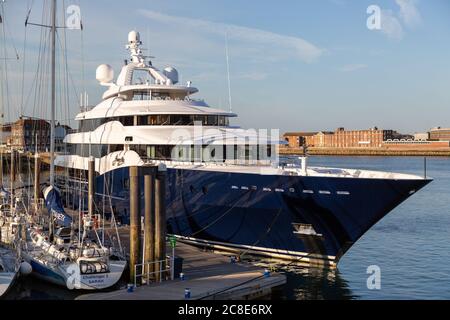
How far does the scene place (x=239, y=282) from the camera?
54.6 feet

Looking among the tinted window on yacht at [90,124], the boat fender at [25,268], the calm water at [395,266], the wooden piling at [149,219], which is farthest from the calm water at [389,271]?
the tinted window on yacht at [90,124]

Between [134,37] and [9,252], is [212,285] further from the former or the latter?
[134,37]

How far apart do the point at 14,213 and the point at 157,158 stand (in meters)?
6.33

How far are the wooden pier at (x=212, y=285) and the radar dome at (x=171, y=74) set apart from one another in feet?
50.5

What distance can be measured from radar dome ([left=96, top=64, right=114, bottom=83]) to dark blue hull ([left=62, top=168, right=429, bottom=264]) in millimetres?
11471

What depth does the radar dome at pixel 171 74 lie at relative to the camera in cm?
3256

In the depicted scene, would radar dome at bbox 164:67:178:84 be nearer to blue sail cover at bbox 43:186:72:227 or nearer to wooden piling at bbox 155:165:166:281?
blue sail cover at bbox 43:186:72:227

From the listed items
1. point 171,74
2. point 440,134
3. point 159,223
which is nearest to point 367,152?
point 440,134

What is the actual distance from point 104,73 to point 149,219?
17.9 metres

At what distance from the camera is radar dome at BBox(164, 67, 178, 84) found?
3256 centimetres

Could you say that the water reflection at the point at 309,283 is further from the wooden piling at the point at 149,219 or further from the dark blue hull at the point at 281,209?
the wooden piling at the point at 149,219

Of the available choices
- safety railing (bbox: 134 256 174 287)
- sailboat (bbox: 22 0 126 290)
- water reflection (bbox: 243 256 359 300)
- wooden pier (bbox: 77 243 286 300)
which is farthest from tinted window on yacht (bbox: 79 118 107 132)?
safety railing (bbox: 134 256 174 287)

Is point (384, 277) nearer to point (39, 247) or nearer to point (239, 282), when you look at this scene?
point (239, 282)

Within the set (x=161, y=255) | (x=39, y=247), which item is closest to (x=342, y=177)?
(x=161, y=255)
